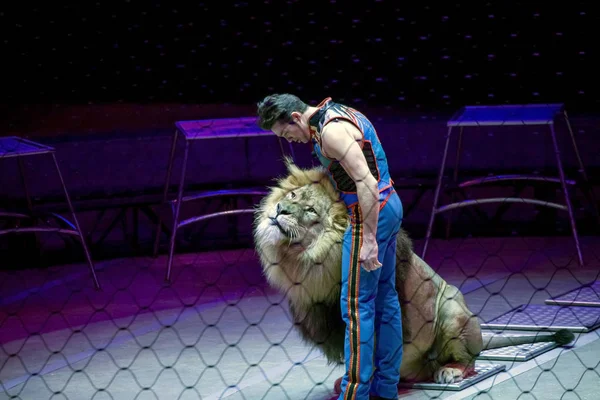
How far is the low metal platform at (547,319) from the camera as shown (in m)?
4.24

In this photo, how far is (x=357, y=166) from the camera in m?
3.16

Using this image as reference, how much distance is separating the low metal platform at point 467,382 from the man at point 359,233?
0.78ft

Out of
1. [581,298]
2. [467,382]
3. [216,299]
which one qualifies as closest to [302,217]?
[467,382]

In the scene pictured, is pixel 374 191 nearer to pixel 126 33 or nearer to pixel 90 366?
pixel 90 366

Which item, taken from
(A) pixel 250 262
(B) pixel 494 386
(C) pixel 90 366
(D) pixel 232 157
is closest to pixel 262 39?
(D) pixel 232 157

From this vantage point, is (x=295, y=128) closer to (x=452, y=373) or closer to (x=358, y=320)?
(x=358, y=320)

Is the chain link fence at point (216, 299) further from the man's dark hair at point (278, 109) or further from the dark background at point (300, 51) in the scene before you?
the dark background at point (300, 51)

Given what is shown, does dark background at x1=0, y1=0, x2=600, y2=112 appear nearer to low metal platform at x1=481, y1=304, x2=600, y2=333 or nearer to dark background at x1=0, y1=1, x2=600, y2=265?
dark background at x1=0, y1=1, x2=600, y2=265

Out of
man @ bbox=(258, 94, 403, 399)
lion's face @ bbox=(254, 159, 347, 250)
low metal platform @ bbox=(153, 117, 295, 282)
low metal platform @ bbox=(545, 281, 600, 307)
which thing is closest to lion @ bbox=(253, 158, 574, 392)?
lion's face @ bbox=(254, 159, 347, 250)

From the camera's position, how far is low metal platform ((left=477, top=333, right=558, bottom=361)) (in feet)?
12.8

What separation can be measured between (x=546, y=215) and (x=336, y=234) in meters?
3.01

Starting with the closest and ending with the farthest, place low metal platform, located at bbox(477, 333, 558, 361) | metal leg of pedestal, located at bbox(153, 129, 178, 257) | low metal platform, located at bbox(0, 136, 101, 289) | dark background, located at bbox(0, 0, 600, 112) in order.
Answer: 1. low metal platform, located at bbox(477, 333, 558, 361)
2. low metal platform, located at bbox(0, 136, 101, 289)
3. metal leg of pedestal, located at bbox(153, 129, 178, 257)
4. dark background, located at bbox(0, 0, 600, 112)

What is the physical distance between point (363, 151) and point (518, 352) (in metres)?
1.15

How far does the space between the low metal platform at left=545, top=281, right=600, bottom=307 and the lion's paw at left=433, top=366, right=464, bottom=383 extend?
1145mm
